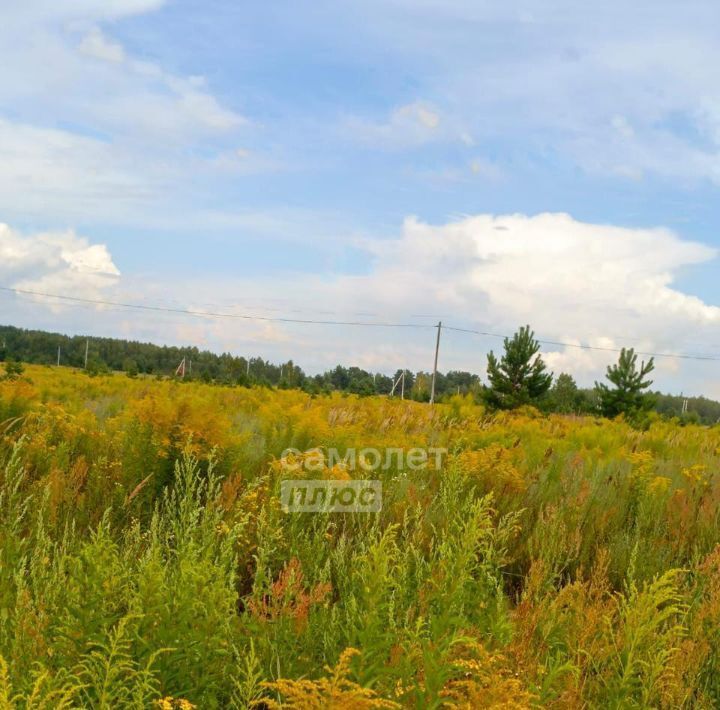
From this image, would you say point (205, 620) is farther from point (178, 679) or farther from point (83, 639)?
point (83, 639)

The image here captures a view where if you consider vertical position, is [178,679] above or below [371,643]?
below

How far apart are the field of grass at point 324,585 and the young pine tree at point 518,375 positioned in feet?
62.1

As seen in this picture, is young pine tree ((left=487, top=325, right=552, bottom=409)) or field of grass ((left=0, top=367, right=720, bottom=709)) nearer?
field of grass ((left=0, top=367, right=720, bottom=709))

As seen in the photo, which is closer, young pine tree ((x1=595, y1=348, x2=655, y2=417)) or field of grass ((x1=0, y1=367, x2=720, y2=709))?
field of grass ((x1=0, y1=367, x2=720, y2=709))

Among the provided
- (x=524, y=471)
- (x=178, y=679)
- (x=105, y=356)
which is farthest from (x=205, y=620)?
(x=105, y=356)

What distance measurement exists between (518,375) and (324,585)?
24.7 m

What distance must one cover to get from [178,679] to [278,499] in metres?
1.91

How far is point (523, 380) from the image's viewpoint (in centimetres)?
2691

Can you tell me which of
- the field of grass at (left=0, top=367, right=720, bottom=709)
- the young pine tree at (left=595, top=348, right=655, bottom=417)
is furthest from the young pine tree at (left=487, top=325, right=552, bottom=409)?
the field of grass at (left=0, top=367, right=720, bottom=709)

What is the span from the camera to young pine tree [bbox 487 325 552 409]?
2673cm

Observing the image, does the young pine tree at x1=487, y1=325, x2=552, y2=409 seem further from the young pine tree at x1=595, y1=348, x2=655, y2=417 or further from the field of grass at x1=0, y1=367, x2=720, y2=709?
the field of grass at x1=0, y1=367, x2=720, y2=709

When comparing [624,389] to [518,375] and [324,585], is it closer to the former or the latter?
[518,375]

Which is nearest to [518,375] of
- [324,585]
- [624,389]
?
[624,389]

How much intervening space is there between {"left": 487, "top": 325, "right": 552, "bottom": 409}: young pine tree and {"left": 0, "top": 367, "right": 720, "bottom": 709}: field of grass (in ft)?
62.1
